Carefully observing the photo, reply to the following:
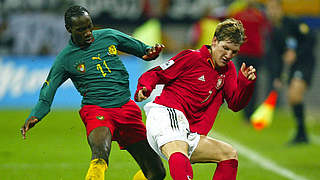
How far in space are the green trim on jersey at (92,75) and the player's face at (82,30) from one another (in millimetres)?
80

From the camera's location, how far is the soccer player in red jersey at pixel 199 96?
15.6 feet

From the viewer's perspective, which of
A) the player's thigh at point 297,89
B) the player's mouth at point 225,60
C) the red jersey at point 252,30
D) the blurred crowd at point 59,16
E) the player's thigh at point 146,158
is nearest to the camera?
the player's mouth at point 225,60

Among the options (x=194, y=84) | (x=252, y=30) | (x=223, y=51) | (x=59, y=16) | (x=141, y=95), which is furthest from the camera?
(x=59, y=16)

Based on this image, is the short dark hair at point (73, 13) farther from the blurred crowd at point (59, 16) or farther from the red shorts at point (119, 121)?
the blurred crowd at point (59, 16)

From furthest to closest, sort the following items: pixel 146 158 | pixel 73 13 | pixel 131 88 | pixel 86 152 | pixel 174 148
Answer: pixel 131 88 < pixel 86 152 < pixel 146 158 < pixel 73 13 < pixel 174 148

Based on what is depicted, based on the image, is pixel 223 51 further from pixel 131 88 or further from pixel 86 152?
pixel 131 88

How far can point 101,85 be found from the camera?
521 centimetres

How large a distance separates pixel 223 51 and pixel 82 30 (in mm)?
1198

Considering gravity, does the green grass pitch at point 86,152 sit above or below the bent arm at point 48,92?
below

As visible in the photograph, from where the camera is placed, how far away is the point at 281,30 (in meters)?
9.98

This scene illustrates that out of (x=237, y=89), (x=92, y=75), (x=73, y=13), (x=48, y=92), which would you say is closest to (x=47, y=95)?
(x=48, y=92)

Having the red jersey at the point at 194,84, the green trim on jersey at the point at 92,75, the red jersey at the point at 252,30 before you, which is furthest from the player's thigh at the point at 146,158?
the red jersey at the point at 252,30

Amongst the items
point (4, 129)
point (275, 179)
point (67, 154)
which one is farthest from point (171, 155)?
point (4, 129)

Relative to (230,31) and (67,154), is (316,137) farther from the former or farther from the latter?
(230,31)
